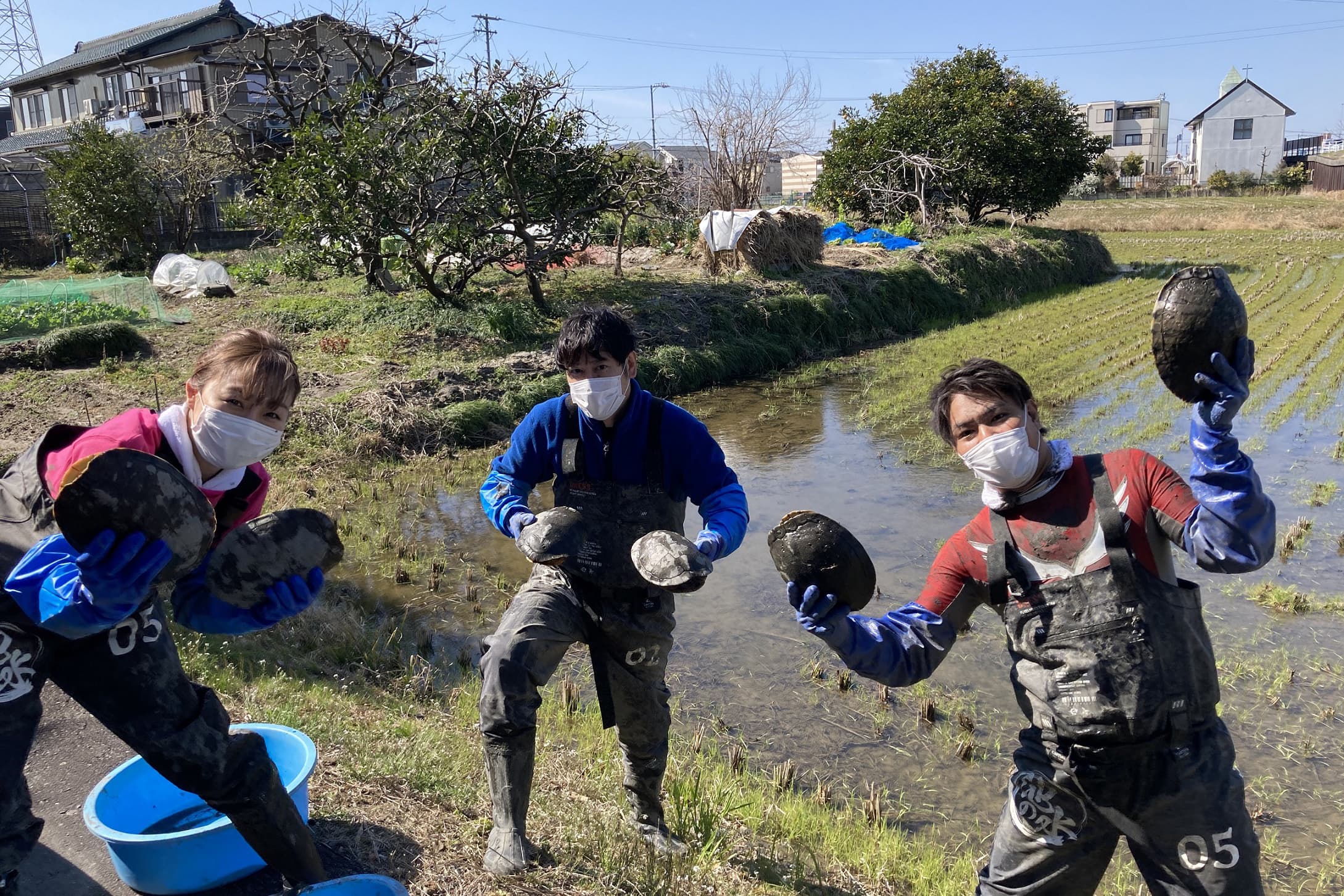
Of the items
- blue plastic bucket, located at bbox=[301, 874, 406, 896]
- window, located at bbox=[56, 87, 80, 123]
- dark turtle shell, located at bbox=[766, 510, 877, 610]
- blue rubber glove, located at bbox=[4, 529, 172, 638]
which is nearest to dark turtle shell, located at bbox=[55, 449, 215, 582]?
blue rubber glove, located at bbox=[4, 529, 172, 638]

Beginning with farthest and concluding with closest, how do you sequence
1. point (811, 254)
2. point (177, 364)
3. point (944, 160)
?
point (944, 160) < point (811, 254) < point (177, 364)

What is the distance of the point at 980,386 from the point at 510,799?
1.76 metres

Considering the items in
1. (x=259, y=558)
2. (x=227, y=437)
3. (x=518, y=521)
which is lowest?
(x=518, y=521)

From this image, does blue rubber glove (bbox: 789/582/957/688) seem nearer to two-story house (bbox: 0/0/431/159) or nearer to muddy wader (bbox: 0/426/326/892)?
muddy wader (bbox: 0/426/326/892)

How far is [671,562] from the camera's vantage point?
257 centimetres

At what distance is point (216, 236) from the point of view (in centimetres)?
2275

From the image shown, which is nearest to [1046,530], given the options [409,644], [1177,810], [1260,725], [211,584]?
[1177,810]

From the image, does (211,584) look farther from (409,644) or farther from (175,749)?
(409,644)

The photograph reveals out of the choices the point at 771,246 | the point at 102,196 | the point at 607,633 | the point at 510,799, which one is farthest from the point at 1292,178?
the point at 510,799

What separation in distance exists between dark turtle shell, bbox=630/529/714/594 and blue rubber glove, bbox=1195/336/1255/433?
4.07 feet

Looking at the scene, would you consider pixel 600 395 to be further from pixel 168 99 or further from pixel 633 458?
pixel 168 99

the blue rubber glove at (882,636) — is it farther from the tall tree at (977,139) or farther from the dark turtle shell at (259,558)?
the tall tree at (977,139)

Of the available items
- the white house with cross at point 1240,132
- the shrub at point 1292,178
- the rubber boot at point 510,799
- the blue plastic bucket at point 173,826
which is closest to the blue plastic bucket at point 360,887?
the blue plastic bucket at point 173,826

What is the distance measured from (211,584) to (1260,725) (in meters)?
4.29
